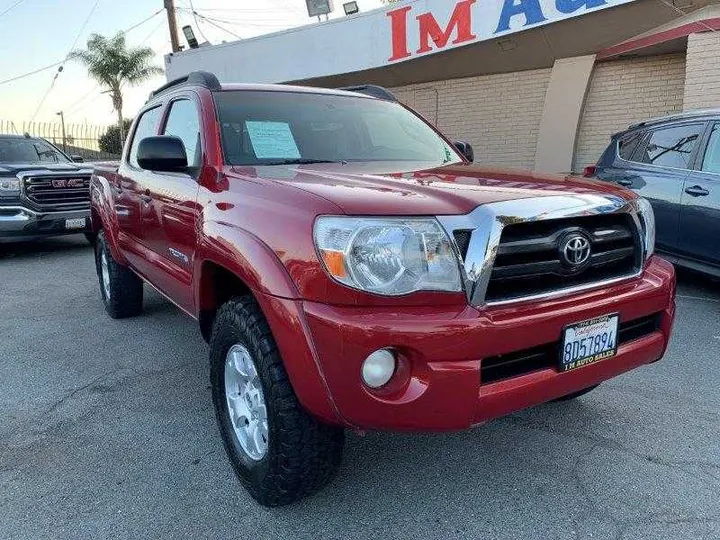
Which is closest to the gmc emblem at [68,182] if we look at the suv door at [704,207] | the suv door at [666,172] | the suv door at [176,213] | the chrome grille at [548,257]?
the suv door at [176,213]

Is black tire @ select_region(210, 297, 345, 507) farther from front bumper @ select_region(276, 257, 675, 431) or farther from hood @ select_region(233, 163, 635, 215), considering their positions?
hood @ select_region(233, 163, 635, 215)

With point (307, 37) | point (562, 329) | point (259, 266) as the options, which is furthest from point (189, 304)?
point (307, 37)

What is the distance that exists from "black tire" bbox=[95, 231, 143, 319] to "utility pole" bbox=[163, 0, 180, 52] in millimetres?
14067

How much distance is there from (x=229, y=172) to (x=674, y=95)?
336 inches

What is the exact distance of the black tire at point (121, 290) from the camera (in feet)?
15.9

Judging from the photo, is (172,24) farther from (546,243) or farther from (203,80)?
→ (546,243)

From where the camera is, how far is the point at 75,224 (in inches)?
329

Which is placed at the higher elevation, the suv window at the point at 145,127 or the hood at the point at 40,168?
the suv window at the point at 145,127

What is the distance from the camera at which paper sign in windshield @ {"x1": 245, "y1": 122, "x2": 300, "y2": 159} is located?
300 cm

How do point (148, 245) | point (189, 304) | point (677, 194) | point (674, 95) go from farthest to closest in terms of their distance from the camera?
point (674, 95), point (677, 194), point (148, 245), point (189, 304)

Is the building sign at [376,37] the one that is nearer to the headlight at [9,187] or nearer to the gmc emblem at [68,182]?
the gmc emblem at [68,182]

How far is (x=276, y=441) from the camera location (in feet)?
6.98

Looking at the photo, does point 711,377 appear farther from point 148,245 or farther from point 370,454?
point 148,245

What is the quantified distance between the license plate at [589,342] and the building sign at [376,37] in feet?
24.3
